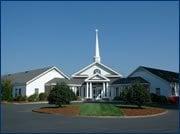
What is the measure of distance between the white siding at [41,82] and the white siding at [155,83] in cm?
1376

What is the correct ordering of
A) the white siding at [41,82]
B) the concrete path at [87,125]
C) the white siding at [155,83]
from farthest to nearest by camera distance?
the white siding at [41,82] → the white siding at [155,83] → the concrete path at [87,125]

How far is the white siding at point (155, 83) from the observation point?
49.2 meters

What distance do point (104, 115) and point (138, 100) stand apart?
6.73 meters

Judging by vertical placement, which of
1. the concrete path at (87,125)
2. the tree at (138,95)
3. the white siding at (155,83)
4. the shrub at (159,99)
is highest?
the white siding at (155,83)

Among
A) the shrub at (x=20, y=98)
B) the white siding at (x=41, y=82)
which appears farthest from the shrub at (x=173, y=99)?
the shrub at (x=20, y=98)

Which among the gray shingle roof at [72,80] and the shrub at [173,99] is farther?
the gray shingle roof at [72,80]

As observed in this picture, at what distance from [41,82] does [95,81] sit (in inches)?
329

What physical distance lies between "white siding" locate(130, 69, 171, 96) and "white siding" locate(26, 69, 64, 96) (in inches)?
542

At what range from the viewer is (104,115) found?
26438mm

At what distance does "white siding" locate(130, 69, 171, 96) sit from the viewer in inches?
1939

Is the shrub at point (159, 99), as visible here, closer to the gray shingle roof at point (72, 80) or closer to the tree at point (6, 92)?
the gray shingle roof at point (72, 80)

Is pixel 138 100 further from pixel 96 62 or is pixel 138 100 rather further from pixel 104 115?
pixel 96 62

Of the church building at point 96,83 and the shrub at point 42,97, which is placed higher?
the church building at point 96,83

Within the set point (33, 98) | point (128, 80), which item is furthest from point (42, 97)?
point (128, 80)
